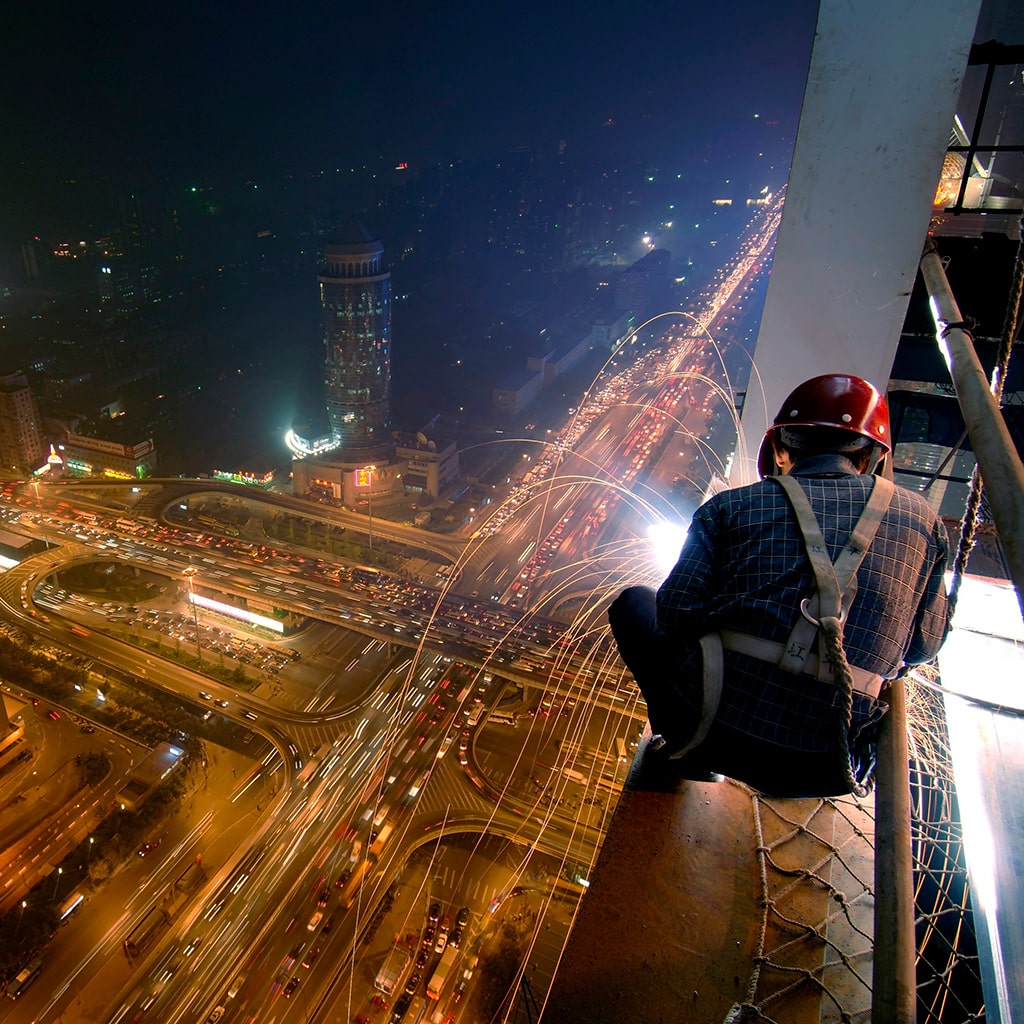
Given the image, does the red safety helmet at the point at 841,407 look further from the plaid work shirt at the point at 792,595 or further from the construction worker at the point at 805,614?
the plaid work shirt at the point at 792,595

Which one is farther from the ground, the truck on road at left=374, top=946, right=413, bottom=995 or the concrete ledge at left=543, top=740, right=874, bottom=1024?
the concrete ledge at left=543, top=740, right=874, bottom=1024

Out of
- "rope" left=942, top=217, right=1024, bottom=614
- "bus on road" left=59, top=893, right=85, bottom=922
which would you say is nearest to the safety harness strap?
"rope" left=942, top=217, right=1024, bottom=614

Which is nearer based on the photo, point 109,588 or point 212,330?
point 109,588

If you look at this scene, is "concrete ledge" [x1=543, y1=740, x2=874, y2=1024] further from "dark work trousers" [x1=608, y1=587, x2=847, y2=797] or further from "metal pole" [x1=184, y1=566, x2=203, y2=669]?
"metal pole" [x1=184, y1=566, x2=203, y2=669]

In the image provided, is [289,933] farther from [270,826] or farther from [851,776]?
[851,776]

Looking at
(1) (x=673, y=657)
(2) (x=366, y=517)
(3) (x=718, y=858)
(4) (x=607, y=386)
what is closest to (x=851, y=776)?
(1) (x=673, y=657)
